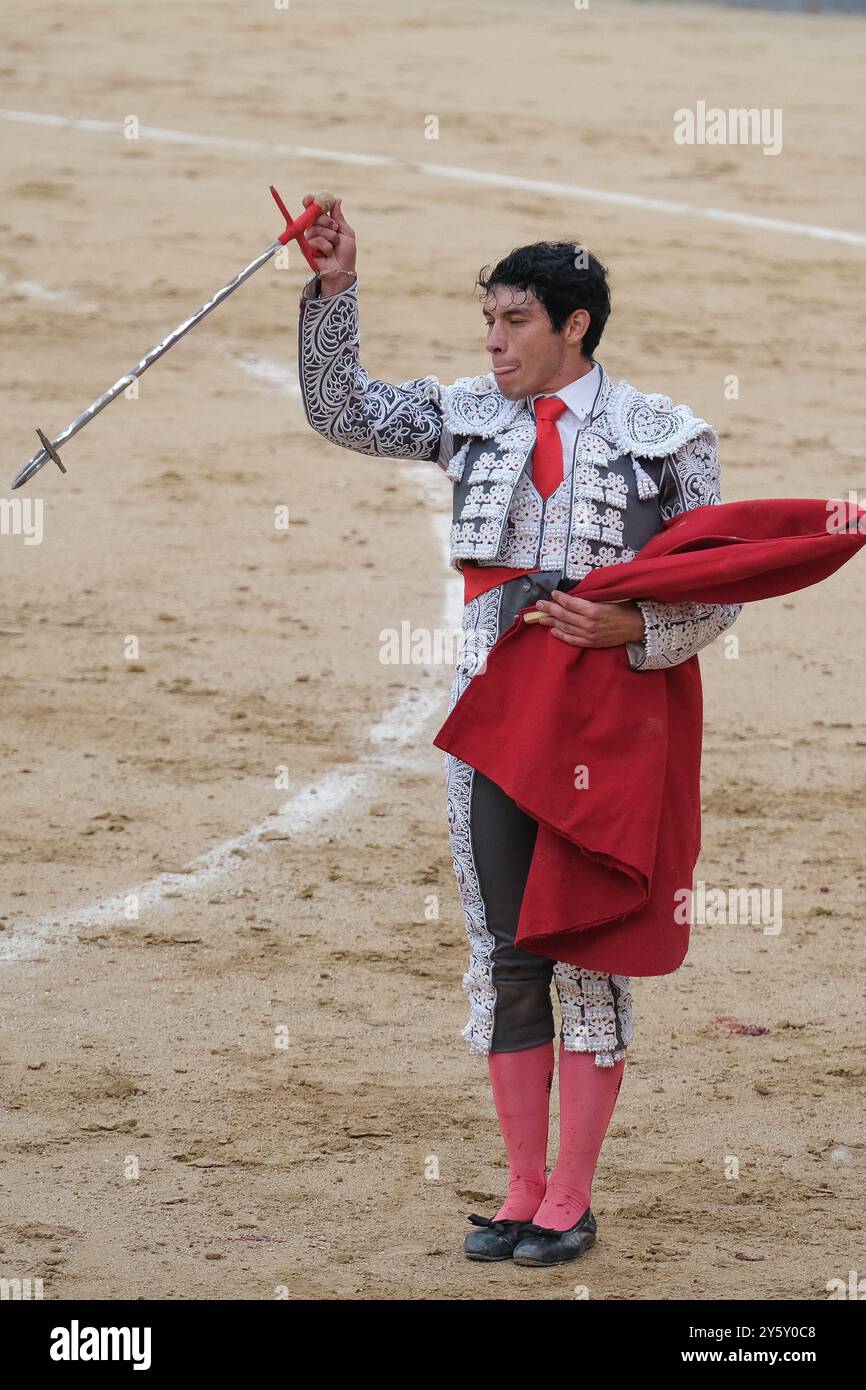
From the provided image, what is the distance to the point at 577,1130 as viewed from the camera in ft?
11.8

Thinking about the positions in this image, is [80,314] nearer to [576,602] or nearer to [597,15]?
[576,602]

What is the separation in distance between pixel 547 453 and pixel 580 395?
11 cm

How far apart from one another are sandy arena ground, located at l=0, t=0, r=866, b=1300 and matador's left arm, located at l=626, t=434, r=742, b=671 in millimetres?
1038

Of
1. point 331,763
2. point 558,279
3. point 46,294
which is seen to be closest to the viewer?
point 558,279

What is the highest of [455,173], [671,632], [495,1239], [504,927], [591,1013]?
[455,173]

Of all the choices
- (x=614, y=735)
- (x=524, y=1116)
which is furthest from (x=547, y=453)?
(x=524, y=1116)

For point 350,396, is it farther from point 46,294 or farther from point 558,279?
point 46,294

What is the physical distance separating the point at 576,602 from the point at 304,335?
24.9 inches

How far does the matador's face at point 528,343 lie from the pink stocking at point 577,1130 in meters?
1.10

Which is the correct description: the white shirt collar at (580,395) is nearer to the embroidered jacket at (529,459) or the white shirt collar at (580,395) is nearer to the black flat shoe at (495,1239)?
the embroidered jacket at (529,459)

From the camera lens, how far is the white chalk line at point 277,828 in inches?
203

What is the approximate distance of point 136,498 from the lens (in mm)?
8492

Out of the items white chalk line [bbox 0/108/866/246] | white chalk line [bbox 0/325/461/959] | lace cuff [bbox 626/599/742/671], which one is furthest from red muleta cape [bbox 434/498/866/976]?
white chalk line [bbox 0/108/866/246]

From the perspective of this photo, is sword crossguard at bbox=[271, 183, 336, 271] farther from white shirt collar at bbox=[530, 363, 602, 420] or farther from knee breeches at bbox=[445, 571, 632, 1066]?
knee breeches at bbox=[445, 571, 632, 1066]
